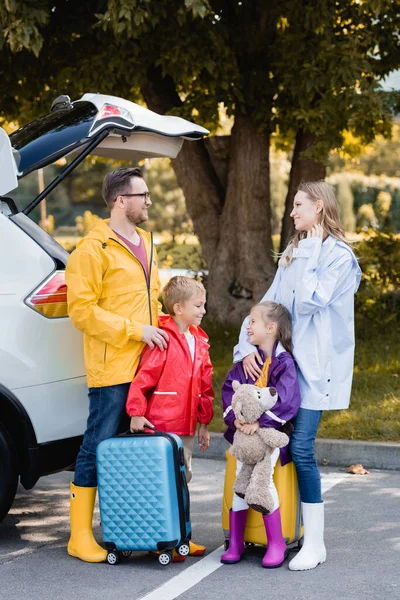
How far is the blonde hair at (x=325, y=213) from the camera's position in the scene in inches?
170

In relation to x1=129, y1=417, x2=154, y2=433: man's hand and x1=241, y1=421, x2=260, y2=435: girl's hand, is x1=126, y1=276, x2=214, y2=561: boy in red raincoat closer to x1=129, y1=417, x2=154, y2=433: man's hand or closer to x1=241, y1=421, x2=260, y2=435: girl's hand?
x1=129, y1=417, x2=154, y2=433: man's hand

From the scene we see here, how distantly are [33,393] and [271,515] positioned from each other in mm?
1298

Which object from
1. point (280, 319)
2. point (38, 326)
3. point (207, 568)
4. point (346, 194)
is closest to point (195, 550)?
point (207, 568)

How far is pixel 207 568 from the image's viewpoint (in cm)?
432

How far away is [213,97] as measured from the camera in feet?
31.1

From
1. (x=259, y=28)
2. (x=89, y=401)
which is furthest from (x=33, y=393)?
(x=259, y=28)

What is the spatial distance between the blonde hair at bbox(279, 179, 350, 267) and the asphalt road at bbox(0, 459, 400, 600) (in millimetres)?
1474

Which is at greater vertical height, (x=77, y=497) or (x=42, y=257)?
(x=42, y=257)

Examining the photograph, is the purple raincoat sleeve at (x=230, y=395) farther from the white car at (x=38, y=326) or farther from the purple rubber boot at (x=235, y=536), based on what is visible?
the white car at (x=38, y=326)

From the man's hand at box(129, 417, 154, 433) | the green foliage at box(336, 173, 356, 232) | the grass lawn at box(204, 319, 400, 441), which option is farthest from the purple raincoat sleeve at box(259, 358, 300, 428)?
the green foliage at box(336, 173, 356, 232)

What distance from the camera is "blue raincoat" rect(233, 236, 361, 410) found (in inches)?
166

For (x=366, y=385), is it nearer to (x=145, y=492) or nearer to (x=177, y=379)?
(x=177, y=379)

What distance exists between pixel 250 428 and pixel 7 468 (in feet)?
4.12

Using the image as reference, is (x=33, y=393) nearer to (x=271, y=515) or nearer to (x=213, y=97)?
(x=271, y=515)
